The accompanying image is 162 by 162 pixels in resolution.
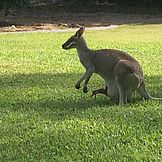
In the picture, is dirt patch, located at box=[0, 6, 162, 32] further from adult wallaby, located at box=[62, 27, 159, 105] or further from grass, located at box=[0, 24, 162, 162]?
adult wallaby, located at box=[62, 27, 159, 105]

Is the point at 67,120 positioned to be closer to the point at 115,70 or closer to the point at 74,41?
the point at 115,70

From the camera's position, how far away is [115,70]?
25.5 feet

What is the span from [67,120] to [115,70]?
49.6 inches

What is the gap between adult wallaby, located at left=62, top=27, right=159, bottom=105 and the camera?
25.2ft

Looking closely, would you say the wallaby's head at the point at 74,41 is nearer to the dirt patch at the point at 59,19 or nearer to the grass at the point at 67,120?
the grass at the point at 67,120

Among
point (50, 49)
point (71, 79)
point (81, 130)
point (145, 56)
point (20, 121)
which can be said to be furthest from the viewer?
point (50, 49)

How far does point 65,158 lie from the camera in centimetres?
531

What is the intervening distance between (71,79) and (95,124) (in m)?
4.19

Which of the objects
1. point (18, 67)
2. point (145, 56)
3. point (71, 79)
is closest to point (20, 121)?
point (71, 79)

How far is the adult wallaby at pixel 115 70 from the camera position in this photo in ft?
25.2

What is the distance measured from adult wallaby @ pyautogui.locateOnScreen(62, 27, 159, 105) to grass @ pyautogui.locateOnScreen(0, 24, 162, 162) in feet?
0.59

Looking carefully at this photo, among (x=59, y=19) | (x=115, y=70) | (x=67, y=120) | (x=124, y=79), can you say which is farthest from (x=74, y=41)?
(x=59, y=19)

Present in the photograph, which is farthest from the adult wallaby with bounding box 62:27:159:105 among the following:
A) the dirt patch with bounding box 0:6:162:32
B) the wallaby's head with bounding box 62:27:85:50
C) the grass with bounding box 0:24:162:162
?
the dirt patch with bounding box 0:6:162:32

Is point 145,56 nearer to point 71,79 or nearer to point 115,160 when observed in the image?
point 71,79
